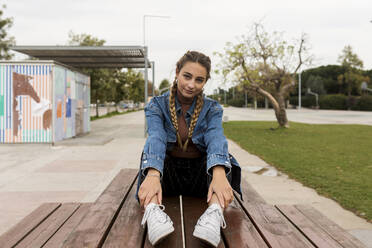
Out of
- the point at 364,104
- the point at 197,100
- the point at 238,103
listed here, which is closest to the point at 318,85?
the point at 364,104

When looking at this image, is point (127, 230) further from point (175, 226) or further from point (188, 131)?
point (188, 131)

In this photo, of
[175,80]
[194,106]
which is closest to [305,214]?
[194,106]

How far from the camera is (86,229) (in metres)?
1.73

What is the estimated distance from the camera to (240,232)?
1.72 meters

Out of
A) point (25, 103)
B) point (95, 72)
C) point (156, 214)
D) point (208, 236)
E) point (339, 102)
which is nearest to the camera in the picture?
point (208, 236)

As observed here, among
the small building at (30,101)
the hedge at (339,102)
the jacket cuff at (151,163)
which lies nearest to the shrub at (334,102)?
the hedge at (339,102)

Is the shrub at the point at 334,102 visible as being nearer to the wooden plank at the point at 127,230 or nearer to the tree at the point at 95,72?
the tree at the point at 95,72

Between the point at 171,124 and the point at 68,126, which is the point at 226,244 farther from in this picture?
the point at 68,126

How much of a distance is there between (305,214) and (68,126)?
10388 millimetres

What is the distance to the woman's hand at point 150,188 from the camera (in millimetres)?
1848

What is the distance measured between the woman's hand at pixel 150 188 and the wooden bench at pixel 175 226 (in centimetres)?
15

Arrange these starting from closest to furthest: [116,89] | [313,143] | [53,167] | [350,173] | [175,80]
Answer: [175,80], [350,173], [53,167], [313,143], [116,89]

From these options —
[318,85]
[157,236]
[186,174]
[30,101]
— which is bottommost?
[157,236]

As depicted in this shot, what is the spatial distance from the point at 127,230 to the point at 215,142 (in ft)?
2.61
